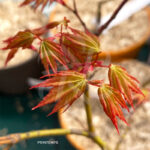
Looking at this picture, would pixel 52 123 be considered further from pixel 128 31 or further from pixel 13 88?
pixel 128 31

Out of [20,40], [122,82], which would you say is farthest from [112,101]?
[20,40]

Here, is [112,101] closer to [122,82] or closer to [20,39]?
[122,82]

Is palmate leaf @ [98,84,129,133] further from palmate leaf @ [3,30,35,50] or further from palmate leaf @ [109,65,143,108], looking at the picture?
palmate leaf @ [3,30,35,50]

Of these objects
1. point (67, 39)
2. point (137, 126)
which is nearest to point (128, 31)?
point (137, 126)

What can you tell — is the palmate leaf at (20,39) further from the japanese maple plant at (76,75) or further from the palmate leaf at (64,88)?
the palmate leaf at (64,88)

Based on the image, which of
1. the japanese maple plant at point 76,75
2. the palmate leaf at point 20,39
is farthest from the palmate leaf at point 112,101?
the palmate leaf at point 20,39

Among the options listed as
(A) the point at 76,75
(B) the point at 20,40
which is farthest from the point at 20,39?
(A) the point at 76,75
